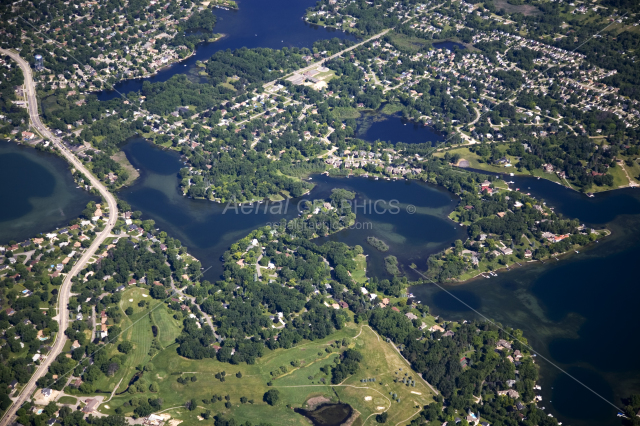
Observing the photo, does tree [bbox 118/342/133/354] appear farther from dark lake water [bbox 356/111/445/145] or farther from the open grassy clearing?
dark lake water [bbox 356/111/445/145]

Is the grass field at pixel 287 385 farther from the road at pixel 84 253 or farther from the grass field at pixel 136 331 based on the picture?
the road at pixel 84 253

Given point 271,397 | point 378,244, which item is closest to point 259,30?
point 378,244

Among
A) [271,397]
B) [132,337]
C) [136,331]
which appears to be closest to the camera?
[271,397]

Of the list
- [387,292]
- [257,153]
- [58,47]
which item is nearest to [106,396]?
[387,292]

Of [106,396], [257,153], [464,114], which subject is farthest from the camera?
[464,114]

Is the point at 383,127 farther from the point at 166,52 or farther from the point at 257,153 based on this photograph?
the point at 166,52

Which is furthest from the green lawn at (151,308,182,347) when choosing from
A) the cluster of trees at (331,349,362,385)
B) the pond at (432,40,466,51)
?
the pond at (432,40,466,51)

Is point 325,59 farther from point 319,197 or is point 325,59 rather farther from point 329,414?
point 329,414
